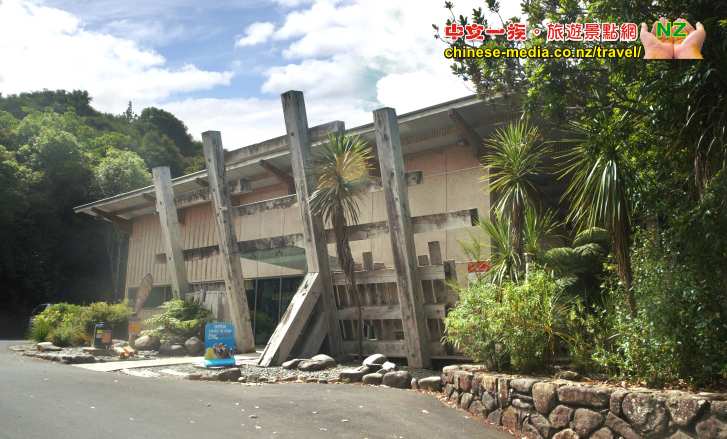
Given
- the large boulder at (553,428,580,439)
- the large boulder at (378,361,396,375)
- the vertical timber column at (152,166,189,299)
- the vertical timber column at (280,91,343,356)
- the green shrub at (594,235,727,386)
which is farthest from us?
the vertical timber column at (152,166,189,299)

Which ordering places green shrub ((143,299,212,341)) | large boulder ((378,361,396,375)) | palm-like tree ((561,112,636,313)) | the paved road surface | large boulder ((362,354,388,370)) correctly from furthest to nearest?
green shrub ((143,299,212,341)) < large boulder ((362,354,388,370)) < large boulder ((378,361,396,375)) < palm-like tree ((561,112,636,313)) < the paved road surface

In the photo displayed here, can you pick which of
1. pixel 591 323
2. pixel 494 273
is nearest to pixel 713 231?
pixel 591 323

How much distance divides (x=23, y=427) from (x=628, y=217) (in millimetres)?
6571

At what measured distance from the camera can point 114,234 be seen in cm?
3644

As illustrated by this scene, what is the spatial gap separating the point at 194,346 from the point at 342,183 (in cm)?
585

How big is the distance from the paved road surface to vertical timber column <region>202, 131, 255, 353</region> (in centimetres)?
475

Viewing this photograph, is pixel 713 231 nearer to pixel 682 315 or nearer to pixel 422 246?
pixel 682 315

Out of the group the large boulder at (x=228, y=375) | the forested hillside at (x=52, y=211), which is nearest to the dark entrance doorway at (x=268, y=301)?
the large boulder at (x=228, y=375)

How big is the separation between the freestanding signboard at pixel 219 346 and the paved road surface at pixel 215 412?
1.89 metres

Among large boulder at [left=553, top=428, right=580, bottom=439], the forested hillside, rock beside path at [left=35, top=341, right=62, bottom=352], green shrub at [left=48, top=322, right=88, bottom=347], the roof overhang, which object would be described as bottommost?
large boulder at [left=553, top=428, right=580, bottom=439]

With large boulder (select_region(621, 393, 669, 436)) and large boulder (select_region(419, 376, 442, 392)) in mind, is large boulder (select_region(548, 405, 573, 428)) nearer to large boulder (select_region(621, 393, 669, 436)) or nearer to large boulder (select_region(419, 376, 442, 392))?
large boulder (select_region(621, 393, 669, 436))

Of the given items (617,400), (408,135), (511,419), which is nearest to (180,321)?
(408,135)

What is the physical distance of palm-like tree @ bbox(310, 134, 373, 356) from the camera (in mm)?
12406

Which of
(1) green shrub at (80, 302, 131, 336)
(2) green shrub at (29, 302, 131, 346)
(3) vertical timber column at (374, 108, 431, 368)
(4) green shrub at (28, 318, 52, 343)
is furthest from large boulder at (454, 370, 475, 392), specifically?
(4) green shrub at (28, 318, 52, 343)
